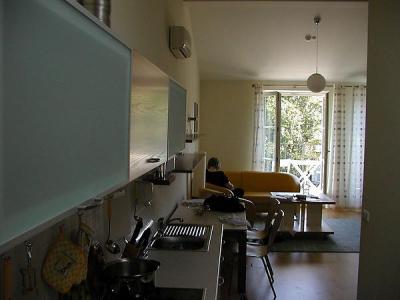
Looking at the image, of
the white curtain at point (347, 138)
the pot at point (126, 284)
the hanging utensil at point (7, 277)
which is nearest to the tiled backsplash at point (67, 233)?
the hanging utensil at point (7, 277)

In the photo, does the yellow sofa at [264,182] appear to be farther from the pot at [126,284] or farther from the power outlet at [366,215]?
the pot at [126,284]

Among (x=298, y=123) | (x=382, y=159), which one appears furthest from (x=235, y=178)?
(x=382, y=159)

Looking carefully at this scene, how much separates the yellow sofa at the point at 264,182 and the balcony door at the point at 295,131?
1.95ft

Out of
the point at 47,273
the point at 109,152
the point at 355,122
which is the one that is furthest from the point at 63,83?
the point at 355,122

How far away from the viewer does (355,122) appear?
7.57m

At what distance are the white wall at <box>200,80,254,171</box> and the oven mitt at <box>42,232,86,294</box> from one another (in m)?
6.42

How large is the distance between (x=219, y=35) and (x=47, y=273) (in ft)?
16.9

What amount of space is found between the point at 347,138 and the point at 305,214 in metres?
2.35

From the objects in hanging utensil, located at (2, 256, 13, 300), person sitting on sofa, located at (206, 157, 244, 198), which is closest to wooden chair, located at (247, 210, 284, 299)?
person sitting on sofa, located at (206, 157, 244, 198)

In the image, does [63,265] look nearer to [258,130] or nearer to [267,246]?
[267,246]

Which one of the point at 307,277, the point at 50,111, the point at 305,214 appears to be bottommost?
the point at 307,277

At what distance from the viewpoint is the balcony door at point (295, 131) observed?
7.73 m

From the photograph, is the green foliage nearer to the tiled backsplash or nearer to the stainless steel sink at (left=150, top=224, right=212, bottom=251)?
the tiled backsplash

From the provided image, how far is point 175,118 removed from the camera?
7.56 ft
